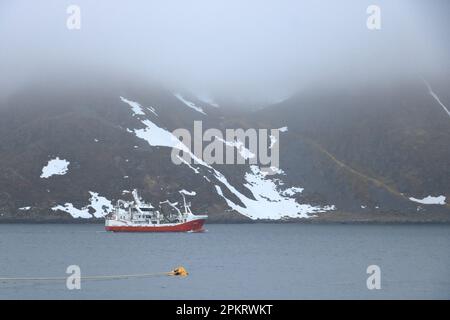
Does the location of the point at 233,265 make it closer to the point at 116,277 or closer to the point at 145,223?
the point at 116,277

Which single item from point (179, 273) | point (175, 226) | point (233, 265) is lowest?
point (175, 226)

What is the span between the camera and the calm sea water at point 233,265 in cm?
7306

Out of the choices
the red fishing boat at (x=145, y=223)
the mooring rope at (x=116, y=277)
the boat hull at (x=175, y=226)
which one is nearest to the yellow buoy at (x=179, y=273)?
the mooring rope at (x=116, y=277)

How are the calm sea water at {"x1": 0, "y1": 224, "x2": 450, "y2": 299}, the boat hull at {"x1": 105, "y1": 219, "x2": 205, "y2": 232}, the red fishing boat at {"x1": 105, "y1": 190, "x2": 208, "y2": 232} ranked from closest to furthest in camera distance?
the calm sea water at {"x1": 0, "y1": 224, "x2": 450, "y2": 299} → the red fishing boat at {"x1": 105, "y1": 190, "x2": 208, "y2": 232} → the boat hull at {"x1": 105, "y1": 219, "x2": 205, "y2": 232}

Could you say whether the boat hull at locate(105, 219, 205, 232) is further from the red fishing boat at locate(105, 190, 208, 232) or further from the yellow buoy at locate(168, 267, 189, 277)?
the yellow buoy at locate(168, 267, 189, 277)

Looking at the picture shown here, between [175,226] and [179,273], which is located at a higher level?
[179,273]

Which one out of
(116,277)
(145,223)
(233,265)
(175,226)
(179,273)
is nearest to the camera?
(116,277)

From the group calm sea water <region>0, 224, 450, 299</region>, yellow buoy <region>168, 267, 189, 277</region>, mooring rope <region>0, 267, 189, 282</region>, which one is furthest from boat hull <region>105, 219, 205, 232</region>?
yellow buoy <region>168, 267, 189, 277</region>

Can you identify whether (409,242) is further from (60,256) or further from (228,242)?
(60,256)

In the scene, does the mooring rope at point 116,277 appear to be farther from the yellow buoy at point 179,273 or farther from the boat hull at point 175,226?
the boat hull at point 175,226

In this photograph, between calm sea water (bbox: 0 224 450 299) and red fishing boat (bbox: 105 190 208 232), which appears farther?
red fishing boat (bbox: 105 190 208 232)

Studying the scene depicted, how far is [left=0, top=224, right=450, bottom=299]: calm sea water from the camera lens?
73.1m

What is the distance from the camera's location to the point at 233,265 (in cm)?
9912

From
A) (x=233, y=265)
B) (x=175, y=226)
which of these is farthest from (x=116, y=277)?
(x=175, y=226)
